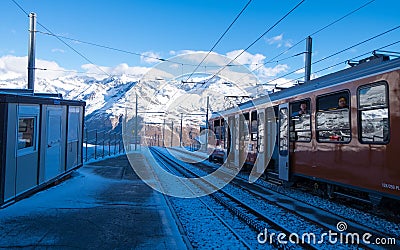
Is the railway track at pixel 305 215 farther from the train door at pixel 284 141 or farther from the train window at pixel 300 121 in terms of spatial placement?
the train window at pixel 300 121

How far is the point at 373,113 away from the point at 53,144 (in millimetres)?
8398

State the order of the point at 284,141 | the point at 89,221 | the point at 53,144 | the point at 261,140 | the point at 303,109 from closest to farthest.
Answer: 1. the point at 89,221
2. the point at 303,109
3. the point at 53,144
4. the point at 284,141
5. the point at 261,140

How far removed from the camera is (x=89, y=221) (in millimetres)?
6914

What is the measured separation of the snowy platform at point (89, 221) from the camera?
5582mm

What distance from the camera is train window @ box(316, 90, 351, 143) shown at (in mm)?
8213

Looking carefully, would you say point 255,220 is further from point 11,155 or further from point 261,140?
point 261,140

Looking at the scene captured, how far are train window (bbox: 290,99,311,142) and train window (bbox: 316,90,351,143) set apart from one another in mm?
555

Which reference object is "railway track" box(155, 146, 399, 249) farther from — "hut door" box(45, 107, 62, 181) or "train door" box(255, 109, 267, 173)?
"hut door" box(45, 107, 62, 181)

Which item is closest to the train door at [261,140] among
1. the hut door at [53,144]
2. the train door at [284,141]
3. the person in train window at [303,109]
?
the train door at [284,141]

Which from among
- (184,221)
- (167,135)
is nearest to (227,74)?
(184,221)

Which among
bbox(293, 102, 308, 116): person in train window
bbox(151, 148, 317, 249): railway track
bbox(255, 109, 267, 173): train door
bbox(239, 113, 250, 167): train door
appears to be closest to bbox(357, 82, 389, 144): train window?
bbox(293, 102, 308, 116): person in train window

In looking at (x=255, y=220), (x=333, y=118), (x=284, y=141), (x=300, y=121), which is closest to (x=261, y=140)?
(x=284, y=141)

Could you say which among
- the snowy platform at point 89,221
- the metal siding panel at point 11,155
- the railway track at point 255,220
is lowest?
the railway track at point 255,220

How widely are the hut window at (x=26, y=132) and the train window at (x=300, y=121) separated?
708 centimetres
